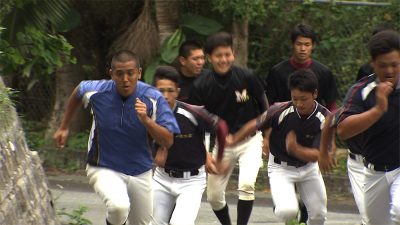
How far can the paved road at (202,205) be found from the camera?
11742 millimetres

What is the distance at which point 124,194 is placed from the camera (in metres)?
8.28

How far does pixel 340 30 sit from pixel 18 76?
5.29 m

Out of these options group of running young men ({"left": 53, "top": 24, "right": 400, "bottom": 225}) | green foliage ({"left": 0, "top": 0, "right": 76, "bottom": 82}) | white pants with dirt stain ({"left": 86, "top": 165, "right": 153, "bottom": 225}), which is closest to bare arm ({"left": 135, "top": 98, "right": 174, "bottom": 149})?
group of running young men ({"left": 53, "top": 24, "right": 400, "bottom": 225})

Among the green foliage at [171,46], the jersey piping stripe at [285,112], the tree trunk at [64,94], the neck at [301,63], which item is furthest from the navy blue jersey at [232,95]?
the tree trunk at [64,94]

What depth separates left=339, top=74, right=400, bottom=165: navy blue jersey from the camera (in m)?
7.64

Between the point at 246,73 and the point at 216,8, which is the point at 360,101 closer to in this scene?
the point at 246,73

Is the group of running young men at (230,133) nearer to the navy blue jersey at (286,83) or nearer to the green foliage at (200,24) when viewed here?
the navy blue jersey at (286,83)

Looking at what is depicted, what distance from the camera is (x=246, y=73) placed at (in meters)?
10.1

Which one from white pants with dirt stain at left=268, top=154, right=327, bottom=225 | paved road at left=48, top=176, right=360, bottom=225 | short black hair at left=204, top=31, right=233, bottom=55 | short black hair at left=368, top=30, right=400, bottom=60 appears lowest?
paved road at left=48, top=176, right=360, bottom=225

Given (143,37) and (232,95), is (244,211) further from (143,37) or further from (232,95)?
(143,37)

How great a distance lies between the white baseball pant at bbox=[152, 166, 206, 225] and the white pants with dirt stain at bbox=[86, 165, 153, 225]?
1.02 feet

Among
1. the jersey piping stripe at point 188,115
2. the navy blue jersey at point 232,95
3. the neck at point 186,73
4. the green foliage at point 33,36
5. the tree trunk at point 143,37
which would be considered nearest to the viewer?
the jersey piping stripe at point 188,115

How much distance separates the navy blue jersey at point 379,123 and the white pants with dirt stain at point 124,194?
1848 millimetres

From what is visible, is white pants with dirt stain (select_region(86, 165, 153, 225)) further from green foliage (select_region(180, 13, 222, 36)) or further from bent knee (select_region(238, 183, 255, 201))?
green foliage (select_region(180, 13, 222, 36))
